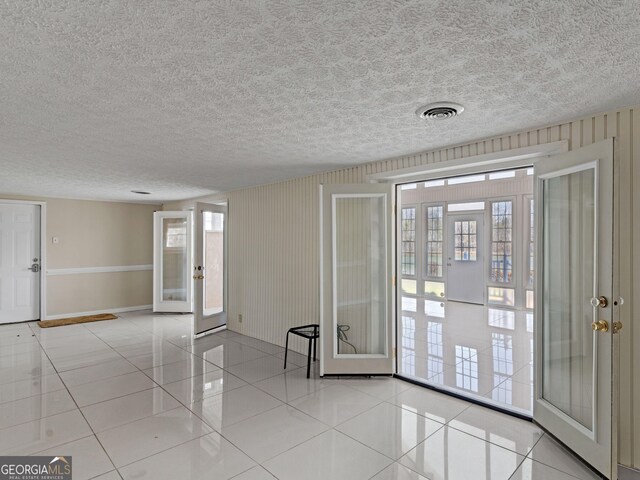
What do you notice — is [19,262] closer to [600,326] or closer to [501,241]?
[600,326]

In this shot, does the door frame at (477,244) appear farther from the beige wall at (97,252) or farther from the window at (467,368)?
the beige wall at (97,252)

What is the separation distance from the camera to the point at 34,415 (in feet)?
9.52

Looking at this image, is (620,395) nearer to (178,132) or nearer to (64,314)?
(178,132)

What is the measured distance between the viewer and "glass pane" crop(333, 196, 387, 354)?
12.5 ft

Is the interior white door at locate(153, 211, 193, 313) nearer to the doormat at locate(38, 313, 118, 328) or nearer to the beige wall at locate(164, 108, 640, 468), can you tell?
the beige wall at locate(164, 108, 640, 468)

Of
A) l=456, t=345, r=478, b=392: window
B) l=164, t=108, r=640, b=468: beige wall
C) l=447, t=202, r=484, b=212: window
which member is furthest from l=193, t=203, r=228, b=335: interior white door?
l=447, t=202, r=484, b=212: window

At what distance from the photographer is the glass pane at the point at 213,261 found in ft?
19.7

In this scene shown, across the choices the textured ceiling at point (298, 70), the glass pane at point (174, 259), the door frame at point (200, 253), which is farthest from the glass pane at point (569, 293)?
the glass pane at point (174, 259)

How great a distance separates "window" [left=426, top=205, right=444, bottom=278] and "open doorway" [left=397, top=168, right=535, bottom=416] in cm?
2

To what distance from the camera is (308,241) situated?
14.8 ft

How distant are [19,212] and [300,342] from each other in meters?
5.70

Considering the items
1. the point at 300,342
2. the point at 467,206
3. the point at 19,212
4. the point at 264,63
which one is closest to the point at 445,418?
the point at 300,342

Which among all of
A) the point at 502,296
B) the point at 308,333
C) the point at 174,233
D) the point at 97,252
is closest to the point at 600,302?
the point at 308,333

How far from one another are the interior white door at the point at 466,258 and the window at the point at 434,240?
0.24m
